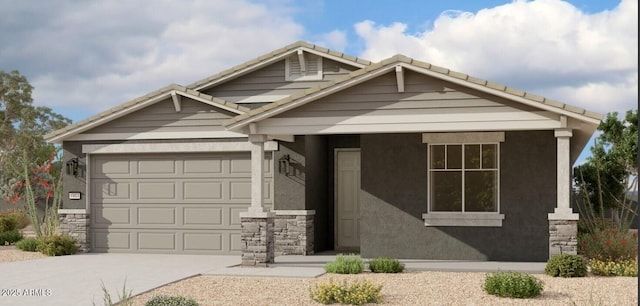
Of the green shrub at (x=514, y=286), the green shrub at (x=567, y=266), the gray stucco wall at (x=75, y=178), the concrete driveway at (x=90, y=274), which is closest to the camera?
the green shrub at (x=514, y=286)

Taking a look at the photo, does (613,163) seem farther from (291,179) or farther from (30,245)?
(30,245)

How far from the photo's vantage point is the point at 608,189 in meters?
26.0

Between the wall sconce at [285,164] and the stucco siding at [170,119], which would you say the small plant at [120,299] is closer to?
the wall sconce at [285,164]

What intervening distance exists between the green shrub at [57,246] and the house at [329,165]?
0.47 m

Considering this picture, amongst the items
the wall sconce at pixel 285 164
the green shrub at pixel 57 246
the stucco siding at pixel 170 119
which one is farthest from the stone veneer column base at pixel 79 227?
the wall sconce at pixel 285 164

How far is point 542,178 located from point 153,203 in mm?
8469

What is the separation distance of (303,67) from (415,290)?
8344 mm

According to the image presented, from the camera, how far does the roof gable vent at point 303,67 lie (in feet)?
61.4

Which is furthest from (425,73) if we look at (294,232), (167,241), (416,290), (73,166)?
(73,166)

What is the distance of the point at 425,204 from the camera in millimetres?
15539

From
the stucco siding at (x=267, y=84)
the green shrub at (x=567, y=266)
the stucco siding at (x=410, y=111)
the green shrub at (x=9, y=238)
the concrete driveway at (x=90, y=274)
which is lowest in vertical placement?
the concrete driveway at (x=90, y=274)

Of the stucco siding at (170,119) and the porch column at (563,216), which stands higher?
the stucco siding at (170,119)

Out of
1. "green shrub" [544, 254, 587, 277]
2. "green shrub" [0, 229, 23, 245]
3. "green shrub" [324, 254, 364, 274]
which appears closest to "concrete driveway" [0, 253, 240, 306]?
"green shrub" [324, 254, 364, 274]

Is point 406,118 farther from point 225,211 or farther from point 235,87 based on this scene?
point 235,87
